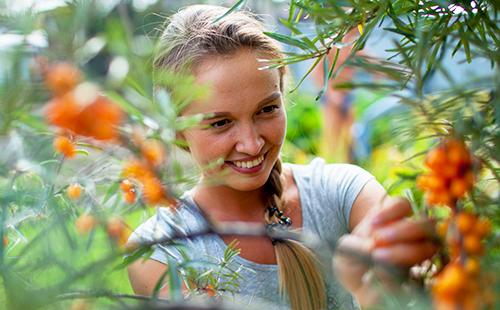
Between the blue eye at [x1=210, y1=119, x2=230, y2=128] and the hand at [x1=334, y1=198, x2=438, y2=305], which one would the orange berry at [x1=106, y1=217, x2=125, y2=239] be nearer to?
the hand at [x1=334, y1=198, x2=438, y2=305]

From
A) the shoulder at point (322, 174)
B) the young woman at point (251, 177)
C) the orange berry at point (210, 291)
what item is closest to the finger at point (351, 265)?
the orange berry at point (210, 291)

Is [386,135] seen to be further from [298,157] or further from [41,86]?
[298,157]

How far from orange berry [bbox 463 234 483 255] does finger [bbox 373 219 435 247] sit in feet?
0.16

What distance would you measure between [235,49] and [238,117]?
17 centimetres

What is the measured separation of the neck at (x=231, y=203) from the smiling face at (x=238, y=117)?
0.20m

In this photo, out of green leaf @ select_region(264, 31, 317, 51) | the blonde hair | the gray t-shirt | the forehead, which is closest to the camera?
green leaf @ select_region(264, 31, 317, 51)

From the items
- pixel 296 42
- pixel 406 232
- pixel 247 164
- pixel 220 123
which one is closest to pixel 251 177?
pixel 247 164

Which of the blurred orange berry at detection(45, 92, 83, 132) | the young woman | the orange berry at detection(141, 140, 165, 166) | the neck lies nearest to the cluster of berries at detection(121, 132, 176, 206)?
the orange berry at detection(141, 140, 165, 166)

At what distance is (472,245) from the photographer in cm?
37

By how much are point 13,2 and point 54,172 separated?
0.22 m

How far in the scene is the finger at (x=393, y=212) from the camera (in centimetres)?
48

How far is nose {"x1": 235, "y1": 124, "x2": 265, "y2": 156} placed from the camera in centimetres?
114

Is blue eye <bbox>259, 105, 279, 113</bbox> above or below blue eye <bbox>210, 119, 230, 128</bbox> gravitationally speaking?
above

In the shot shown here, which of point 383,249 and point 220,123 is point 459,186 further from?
point 220,123
